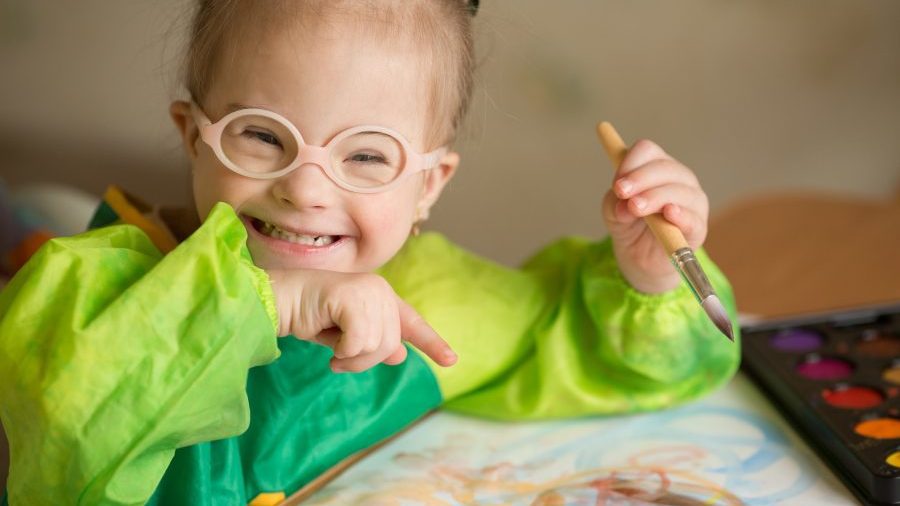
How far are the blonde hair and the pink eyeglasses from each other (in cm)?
4

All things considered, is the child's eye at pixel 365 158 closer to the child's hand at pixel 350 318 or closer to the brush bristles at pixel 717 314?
the child's hand at pixel 350 318

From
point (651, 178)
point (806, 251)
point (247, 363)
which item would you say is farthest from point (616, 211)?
point (806, 251)

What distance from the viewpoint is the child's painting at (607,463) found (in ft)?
1.93

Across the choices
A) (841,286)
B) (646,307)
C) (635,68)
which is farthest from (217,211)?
(635,68)

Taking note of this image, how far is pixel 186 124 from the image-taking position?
0.62 m

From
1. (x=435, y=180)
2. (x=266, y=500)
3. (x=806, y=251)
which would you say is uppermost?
(x=806, y=251)

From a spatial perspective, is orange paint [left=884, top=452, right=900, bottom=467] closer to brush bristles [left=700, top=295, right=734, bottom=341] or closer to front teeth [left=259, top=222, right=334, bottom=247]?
brush bristles [left=700, top=295, right=734, bottom=341]

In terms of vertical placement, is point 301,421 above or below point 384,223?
below

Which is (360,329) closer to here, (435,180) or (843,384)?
(435,180)

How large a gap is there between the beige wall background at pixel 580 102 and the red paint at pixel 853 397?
620 millimetres

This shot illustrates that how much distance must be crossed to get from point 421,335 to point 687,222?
0.62 feet

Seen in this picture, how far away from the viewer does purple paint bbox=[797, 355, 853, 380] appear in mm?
685

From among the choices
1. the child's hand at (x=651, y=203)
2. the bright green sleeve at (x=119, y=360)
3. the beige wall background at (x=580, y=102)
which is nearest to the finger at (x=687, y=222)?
the child's hand at (x=651, y=203)

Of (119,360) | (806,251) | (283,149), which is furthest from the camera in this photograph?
(806,251)
